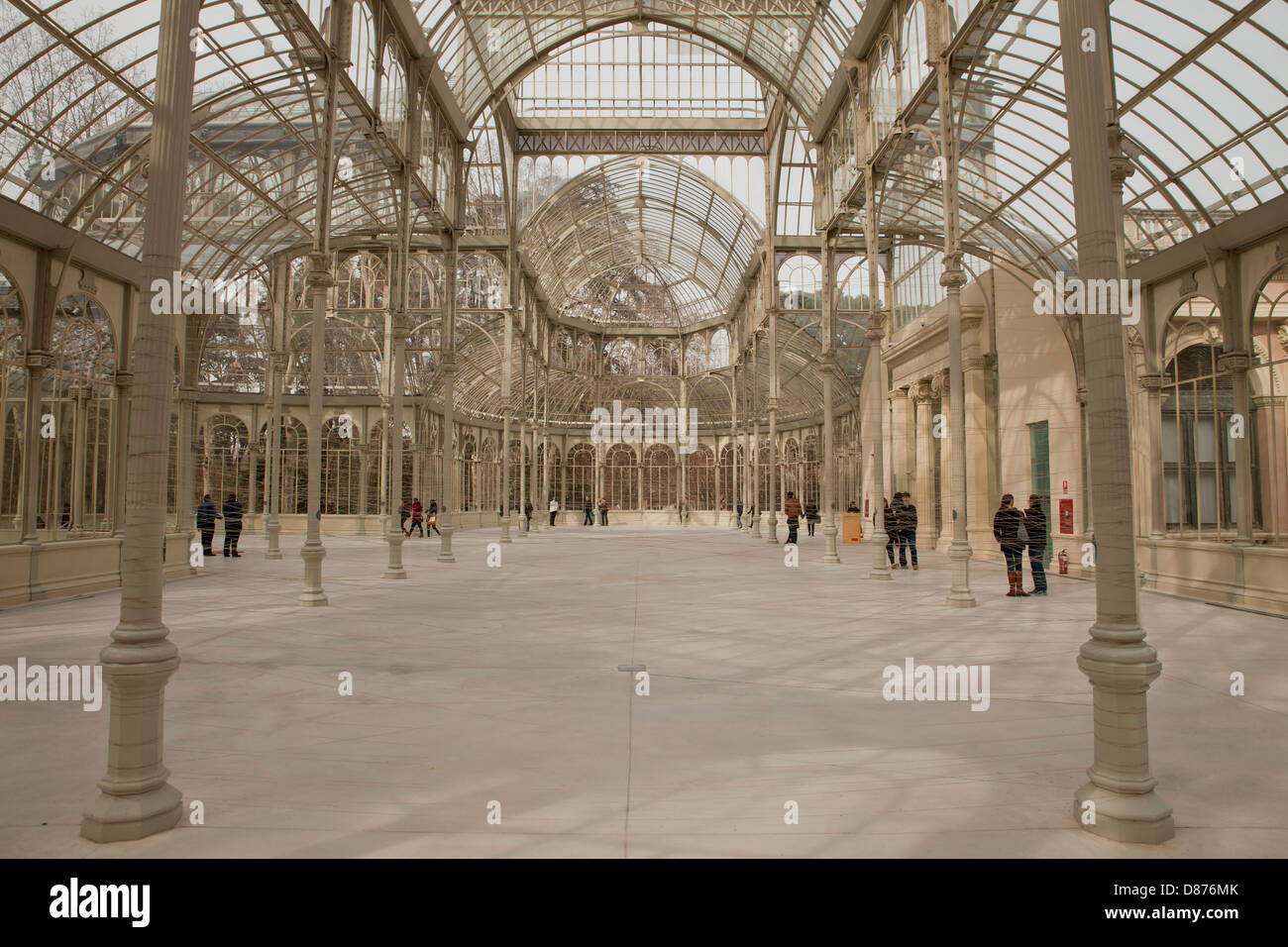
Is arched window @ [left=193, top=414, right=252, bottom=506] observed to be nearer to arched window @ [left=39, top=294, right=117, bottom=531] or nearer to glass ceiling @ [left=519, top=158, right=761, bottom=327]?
glass ceiling @ [left=519, top=158, right=761, bottom=327]

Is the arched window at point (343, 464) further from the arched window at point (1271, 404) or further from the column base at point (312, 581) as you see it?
the arched window at point (1271, 404)

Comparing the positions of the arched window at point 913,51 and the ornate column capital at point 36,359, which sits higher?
the arched window at point 913,51

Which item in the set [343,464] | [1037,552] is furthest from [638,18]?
[1037,552]

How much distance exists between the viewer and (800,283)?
3669cm

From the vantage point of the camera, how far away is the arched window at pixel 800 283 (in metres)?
36.3

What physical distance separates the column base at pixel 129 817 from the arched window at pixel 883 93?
56.9 feet

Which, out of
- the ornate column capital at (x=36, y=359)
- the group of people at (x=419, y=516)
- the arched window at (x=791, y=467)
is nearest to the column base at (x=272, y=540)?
the ornate column capital at (x=36, y=359)

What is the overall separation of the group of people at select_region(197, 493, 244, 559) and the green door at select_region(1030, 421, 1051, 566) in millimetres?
20581

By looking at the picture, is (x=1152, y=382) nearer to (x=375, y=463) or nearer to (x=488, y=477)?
(x=375, y=463)

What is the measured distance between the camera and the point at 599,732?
5234 millimetres

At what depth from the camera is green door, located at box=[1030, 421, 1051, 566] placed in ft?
60.2

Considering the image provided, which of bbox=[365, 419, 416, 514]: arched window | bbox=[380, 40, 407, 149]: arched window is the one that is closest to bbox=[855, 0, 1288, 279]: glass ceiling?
bbox=[380, 40, 407, 149]: arched window

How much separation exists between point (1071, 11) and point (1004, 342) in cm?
1731

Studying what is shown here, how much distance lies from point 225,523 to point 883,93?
64.9 feet
